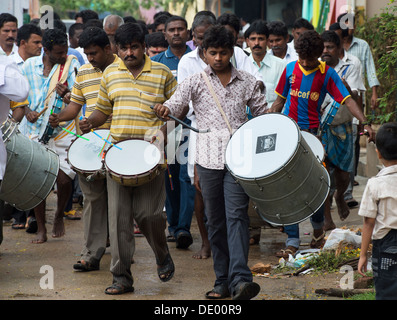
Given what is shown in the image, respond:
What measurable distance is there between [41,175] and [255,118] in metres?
2.41

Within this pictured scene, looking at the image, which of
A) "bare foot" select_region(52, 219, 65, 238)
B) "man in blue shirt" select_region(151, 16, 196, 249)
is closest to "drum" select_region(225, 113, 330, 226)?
"man in blue shirt" select_region(151, 16, 196, 249)

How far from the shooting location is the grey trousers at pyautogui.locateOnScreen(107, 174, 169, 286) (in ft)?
22.3

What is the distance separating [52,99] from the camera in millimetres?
9125

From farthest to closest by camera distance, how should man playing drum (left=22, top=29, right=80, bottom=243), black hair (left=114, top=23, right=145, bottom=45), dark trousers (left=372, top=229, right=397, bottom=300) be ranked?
man playing drum (left=22, top=29, right=80, bottom=243)
black hair (left=114, top=23, right=145, bottom=45)
dark trousers (left=372, top=229, right=397, bottom=300)

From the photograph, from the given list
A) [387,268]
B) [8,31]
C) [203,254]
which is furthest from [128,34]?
[8,31]

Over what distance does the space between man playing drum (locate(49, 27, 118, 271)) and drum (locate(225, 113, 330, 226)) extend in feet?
5.92

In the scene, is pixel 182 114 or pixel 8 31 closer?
pixel 182 114

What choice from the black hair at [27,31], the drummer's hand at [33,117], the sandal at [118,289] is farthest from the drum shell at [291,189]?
the black hair at [27,31]

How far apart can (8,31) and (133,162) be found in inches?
225

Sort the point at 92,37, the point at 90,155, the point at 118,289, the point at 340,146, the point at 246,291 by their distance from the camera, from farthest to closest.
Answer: the point at 340,146
the point at 92,37
the point at 90,155
the point at 118,289
the point at 246,291

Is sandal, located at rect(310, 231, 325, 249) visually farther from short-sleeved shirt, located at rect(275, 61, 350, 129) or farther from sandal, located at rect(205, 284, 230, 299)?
Result: sandal, located at rect(205, 284, 230, 299)

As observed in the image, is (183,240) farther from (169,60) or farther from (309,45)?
(309,45)

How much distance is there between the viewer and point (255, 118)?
21.0 feet

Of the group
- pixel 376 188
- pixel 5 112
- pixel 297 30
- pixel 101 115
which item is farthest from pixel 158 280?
Result: pixel 297 30
